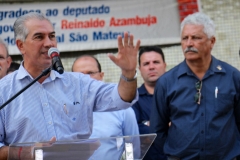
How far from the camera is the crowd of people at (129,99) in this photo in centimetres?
441

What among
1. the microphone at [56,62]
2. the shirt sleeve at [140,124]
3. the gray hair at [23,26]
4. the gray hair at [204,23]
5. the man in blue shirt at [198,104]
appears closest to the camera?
the microphone at [56,62]

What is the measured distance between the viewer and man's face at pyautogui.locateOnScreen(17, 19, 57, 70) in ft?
14.9

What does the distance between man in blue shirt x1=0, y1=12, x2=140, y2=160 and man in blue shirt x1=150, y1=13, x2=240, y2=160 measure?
1241mm

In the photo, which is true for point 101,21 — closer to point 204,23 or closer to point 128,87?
point 204,23

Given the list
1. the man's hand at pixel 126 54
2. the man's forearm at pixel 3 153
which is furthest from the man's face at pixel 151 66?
the man's forearm at pixel 3 153

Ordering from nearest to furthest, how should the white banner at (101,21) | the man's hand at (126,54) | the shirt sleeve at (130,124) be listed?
the man's hand at (126,54) → the shirt sleeve at (130,124) → the white banner at (101,21)

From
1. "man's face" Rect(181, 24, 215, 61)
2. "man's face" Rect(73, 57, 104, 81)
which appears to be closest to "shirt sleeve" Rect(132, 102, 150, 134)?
"man's face" Rect(73, 57, 104, 81)

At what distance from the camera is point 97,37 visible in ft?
30.1

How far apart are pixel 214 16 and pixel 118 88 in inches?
205

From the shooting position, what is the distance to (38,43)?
456 cm

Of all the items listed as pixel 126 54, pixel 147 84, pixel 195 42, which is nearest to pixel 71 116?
pixel 126 54

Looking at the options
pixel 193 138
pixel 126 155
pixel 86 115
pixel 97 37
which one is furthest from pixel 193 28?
pixel 97 37

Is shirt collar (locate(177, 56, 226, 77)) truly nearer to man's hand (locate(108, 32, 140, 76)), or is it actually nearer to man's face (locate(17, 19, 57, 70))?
man's face (locate(17, 19, 57, 70))

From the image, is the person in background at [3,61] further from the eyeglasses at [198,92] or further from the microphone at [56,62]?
the microphone at [56,62]
